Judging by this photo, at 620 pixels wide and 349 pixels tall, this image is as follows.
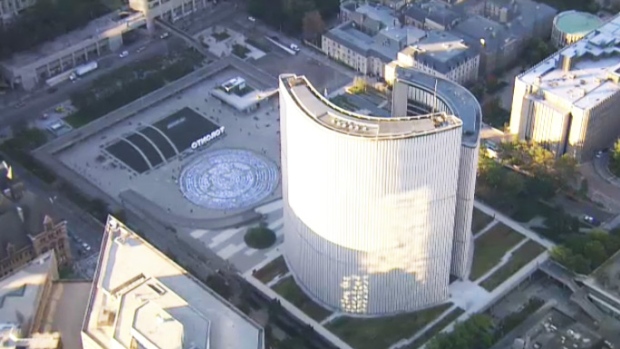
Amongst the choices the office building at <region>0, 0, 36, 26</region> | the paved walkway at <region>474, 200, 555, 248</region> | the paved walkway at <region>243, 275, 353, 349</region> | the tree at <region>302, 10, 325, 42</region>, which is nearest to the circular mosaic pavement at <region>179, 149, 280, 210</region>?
the paved walkway at <region>243, 275, 353, 349</region>

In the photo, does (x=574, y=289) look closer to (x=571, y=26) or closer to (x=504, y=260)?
(x=504, y=260)

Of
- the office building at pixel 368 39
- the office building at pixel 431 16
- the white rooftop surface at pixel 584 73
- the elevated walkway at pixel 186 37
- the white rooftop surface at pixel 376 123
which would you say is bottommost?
the elevated walkway at pixel 186 37

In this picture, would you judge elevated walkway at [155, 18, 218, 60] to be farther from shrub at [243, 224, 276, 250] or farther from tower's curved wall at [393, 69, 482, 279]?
tower's curved wall at [393, 69, 482, 279]

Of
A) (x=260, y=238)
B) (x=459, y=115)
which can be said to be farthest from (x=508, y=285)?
(x=260, y=238)

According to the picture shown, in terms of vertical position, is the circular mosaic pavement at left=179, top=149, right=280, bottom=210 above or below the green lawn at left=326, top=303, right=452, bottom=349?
above

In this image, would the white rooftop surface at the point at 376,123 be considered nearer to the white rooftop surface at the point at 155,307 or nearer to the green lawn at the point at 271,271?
the white rooftop surface at the point at 155,307

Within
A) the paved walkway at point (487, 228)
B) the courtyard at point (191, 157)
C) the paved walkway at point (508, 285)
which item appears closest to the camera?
the paved walkway at point (508, 285)

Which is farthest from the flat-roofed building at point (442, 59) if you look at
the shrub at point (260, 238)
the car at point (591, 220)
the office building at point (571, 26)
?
the shrub at point (260, 238)
